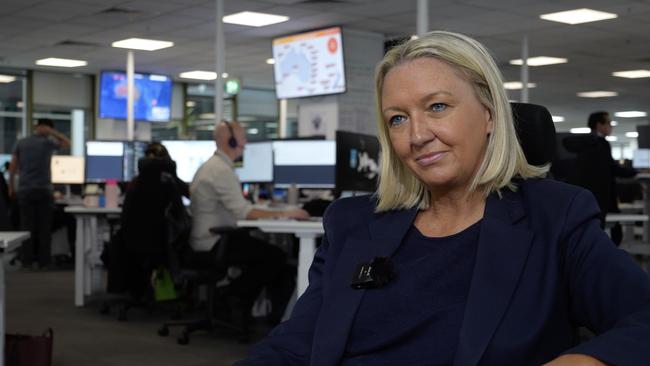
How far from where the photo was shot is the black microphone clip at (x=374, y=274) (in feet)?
4.14

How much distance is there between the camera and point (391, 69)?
4.34ft

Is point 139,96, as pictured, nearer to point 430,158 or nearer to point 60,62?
point 60,62

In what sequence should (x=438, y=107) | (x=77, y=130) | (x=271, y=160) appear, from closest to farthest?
(x=438, y=107)
(x=271, y=160)
(x=77, y=130)

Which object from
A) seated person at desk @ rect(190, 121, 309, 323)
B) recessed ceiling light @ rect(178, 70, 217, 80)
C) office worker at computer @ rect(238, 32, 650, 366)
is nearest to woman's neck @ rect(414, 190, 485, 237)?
office worker at computer @ rect(238, 32, 650, 366)

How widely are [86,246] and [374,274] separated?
558cm

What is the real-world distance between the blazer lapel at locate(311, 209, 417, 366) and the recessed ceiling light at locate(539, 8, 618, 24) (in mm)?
8880

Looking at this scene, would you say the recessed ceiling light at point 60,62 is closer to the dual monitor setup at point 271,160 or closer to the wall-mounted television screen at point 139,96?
the wall-mounted television screen at point 139,96

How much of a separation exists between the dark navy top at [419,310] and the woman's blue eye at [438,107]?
0.58ft

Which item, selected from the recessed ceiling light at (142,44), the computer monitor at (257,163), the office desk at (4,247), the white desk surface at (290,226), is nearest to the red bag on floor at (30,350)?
the office desk at (4,247)

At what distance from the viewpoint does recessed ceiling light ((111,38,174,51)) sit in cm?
1182

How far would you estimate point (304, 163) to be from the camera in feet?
22.2

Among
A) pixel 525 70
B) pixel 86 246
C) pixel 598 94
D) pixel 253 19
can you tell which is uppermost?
pixel 253 19

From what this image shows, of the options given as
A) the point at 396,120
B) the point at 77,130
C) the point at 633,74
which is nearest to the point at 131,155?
the point at 396,120

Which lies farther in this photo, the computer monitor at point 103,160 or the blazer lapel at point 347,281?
the computer monitor at point 103,160
